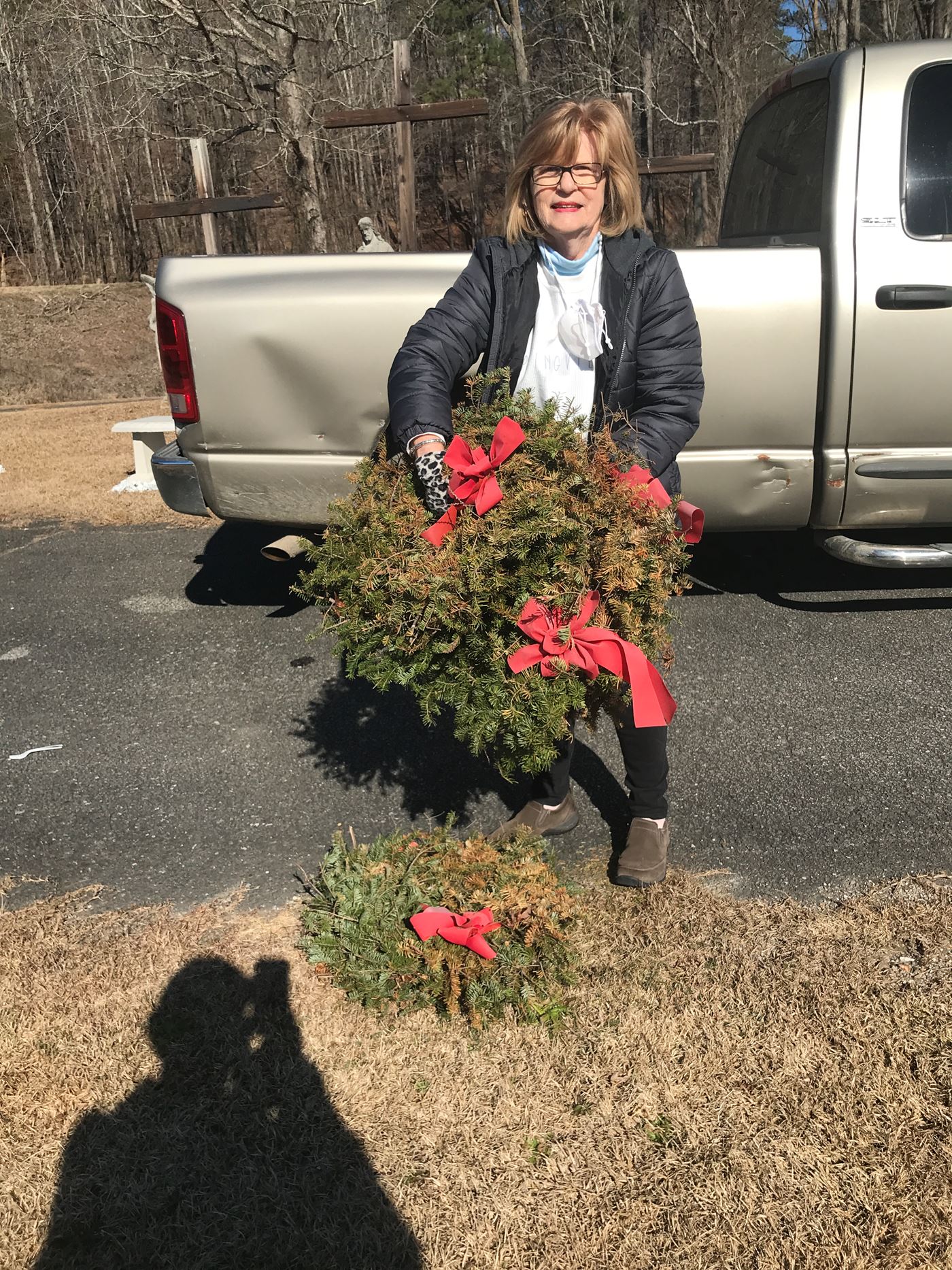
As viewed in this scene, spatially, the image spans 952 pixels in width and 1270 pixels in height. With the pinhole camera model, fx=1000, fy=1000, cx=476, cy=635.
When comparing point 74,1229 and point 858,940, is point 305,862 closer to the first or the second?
point 74,1229

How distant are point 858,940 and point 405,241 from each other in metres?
6.51

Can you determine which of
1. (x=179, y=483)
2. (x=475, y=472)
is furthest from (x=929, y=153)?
(x=179, y=483)

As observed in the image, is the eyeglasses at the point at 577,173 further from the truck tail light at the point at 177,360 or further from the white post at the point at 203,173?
the white post at the point at 203,173

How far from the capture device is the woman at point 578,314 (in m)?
2.36

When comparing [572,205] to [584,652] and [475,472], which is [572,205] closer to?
[475,472]

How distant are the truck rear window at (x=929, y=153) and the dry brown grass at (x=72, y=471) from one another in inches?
172

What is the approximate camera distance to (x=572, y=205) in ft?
7.72

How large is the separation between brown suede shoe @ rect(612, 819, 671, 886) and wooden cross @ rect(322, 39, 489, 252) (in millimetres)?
5316

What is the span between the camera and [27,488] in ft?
24.5

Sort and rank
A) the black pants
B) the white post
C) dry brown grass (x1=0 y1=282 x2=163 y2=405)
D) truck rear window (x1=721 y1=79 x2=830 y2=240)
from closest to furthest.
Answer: the black pants < truck rear window (x1=721 y1=79 x2=830 y2=240) < the white post < dry brown grass (x1=0 y1=282 x2=163 y2=405)

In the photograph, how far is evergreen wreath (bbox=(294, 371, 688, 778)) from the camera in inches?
79.4

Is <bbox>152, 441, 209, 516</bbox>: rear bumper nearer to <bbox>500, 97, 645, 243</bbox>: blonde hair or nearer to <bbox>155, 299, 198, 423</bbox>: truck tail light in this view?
<bbox>155, 299, 198, 423</bbox>: truck tail light

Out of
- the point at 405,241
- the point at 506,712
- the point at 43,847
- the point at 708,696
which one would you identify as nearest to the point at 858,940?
the point at 506,712

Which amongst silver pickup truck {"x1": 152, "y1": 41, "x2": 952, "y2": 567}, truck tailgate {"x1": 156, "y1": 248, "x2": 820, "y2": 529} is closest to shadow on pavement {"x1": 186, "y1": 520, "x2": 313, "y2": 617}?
truck tailgate {"x1": 156, "y1": 248, "x2": 820, "y2": 529}
